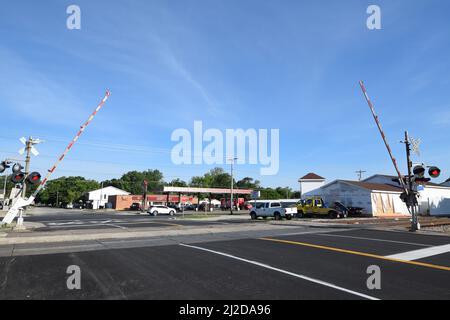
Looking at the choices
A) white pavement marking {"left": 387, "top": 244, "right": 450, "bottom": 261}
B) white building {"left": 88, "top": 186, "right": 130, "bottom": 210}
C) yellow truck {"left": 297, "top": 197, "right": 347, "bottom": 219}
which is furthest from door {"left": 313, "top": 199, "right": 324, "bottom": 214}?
white building {"left": 88, "top": 186, "right": 130, "bottom": 210}

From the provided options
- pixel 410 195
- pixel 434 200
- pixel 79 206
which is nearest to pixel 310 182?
pixel 434 200

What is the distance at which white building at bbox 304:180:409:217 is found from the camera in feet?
128

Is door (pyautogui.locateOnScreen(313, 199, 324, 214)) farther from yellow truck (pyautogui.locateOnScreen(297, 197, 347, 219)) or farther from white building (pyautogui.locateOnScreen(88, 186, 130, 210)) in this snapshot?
white building (pyautogui.locateOnScreen(88, 186, 130, 210))

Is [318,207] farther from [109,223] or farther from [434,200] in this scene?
[434,200]

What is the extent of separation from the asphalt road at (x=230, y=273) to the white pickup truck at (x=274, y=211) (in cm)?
2078

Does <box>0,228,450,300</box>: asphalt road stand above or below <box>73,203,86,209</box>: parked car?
above

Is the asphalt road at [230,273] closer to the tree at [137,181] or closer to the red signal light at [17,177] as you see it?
the red signal light at [17,177]

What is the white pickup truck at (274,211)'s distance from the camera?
3212 centimetres

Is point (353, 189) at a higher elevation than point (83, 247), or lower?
higher

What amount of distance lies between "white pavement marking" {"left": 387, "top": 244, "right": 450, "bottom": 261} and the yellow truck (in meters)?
23.4

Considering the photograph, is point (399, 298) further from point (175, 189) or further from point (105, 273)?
point (175, 189)

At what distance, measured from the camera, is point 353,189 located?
41.3 metres
